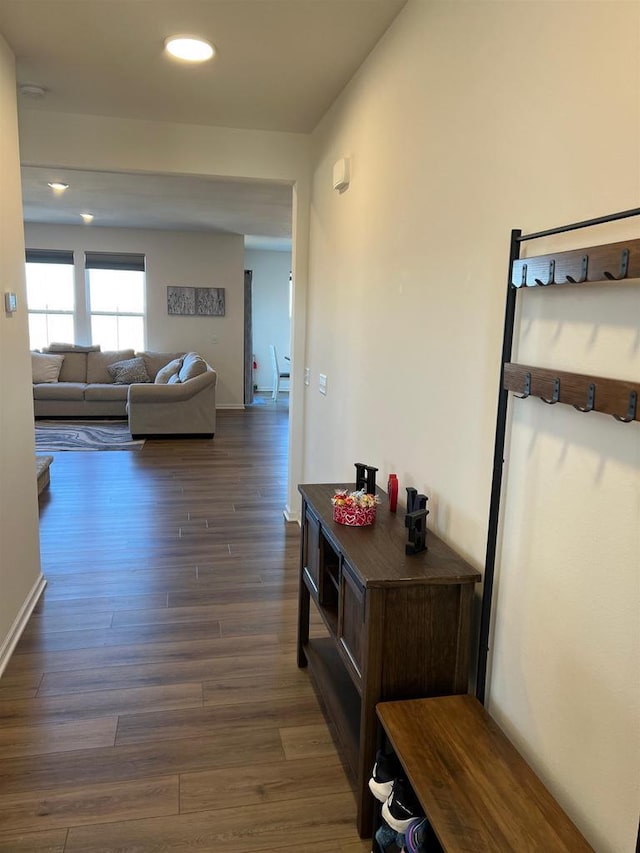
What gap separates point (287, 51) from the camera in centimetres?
263

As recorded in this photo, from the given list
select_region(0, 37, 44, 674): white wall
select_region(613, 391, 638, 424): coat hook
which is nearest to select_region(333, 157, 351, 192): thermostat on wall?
select_region(0, 37, 44, 674): white wall

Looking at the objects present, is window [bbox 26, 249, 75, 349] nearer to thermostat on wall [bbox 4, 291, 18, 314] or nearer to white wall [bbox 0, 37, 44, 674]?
white wall [bbox 0, 37, 44, 674]

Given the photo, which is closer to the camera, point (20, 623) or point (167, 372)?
point (20, 623)

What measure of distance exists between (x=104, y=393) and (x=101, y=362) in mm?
815

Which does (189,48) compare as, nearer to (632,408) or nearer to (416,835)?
(632,408)

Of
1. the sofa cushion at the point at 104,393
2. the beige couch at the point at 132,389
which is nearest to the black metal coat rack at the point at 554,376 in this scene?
the beige couch at the point at 132,389

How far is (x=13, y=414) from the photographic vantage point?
2.70 metres

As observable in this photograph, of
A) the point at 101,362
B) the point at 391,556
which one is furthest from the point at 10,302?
the point at 101,362

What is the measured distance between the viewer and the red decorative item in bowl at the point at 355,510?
6.57 feet

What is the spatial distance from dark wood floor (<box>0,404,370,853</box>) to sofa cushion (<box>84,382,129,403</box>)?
411 cm

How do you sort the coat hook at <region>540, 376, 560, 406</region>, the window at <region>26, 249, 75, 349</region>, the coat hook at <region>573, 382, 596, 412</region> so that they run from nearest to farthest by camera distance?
1. the coat hook at <region>573, 382, 596, 412</region>
2. the coat hook at <region>540, 376, 560, 406</region>
3. the window at <region>26, 249, 75, 349</region>

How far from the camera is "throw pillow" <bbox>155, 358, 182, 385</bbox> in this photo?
8023 millimetres

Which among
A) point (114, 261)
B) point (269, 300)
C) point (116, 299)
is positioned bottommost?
point (116, 299)

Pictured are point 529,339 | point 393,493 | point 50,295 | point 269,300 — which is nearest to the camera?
point 529,339
